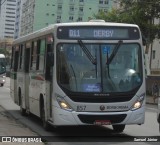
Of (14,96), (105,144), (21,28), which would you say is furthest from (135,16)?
(21,28)

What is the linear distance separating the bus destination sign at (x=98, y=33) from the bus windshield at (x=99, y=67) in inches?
8.1

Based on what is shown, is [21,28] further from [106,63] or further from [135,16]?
[106,63]

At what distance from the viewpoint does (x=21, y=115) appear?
773 inches

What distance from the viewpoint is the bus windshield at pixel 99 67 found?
41.8 feet

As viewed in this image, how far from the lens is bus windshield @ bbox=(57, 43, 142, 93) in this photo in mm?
12750

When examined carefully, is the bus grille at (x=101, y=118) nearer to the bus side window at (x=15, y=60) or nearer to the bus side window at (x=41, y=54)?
the bus side window at (x=41, y=54)

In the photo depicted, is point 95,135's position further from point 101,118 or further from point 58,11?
point 58,11

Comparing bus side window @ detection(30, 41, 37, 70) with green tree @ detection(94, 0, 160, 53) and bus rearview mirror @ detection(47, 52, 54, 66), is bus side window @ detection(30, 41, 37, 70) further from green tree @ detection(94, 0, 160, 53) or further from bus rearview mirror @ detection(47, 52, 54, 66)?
green tree @ detection(94, 0, 160, 53)

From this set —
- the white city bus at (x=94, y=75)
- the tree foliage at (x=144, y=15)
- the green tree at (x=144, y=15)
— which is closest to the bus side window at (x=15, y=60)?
the white city bus at (x=94, y=75)

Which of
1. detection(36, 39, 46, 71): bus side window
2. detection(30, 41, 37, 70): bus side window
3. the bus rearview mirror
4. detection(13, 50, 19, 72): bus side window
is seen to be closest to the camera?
the bus rearview mirror

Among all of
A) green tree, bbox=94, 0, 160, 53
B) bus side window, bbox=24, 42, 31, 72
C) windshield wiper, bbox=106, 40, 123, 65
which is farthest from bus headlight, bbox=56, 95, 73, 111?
green tree, bbox=94, 0, 160, 53

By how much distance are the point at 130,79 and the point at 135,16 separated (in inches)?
1412

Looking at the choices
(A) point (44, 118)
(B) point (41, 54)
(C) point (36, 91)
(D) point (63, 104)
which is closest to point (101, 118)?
(D) point (63, 104)

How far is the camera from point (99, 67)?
12875mm
